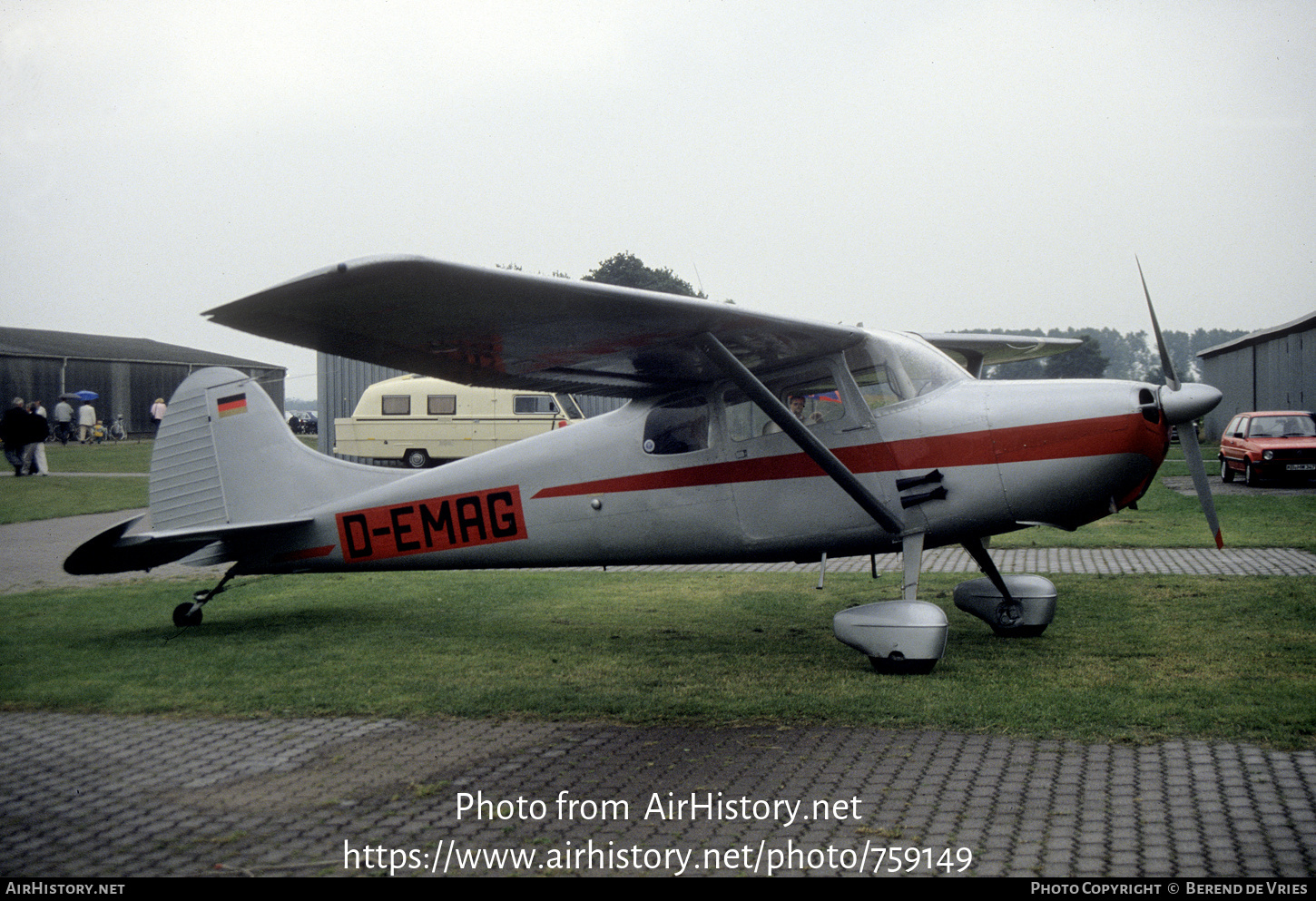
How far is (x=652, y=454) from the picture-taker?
300 inches

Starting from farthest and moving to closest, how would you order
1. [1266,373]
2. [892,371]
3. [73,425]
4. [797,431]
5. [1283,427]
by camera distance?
[73,425], [1266,373], [1283,427], [892,371], [797,431]

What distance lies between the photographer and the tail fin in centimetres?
879

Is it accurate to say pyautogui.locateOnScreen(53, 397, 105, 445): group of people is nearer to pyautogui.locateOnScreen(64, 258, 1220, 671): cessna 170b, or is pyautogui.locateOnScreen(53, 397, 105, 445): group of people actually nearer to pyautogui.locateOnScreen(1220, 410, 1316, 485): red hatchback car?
pyautogui.locateOnScreen(64, 258, 1220, 671): cessna 170b

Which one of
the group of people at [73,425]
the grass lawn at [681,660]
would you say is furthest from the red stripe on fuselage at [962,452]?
the group of people at [73,425]

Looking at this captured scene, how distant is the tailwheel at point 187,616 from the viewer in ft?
28.3

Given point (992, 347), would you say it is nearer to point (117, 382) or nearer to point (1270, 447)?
point (1270, 447)

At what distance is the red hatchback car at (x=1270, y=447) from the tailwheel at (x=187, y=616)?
21.5 m

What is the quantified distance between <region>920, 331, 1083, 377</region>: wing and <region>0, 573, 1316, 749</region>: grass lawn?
2446mm

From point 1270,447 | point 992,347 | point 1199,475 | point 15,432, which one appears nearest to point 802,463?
point 1199,475

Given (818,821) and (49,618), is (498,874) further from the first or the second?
(49,618)

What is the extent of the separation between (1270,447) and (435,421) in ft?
72.0

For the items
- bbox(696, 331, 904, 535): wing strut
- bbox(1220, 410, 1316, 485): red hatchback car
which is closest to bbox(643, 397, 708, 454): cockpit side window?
bbox(696, 331, 904, 535): wing strut

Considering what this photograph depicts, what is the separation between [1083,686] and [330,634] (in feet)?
19.4
